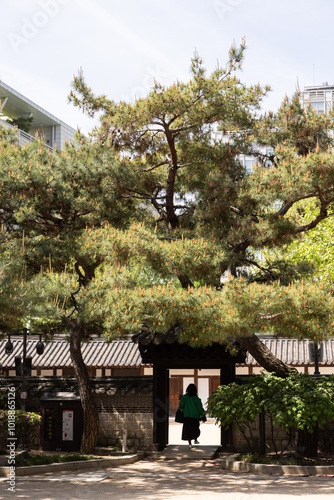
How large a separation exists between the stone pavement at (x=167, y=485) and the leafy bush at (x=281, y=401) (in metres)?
1.11

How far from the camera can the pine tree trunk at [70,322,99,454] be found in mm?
14469

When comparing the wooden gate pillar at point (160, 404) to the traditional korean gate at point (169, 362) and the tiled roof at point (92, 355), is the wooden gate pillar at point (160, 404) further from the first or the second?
the tiled roof at point (92, 355)

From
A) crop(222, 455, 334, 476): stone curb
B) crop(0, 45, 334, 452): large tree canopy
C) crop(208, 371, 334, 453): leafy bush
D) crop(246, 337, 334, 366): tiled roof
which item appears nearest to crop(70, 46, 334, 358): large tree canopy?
crop(0, 45, 334, 452): large tree canopy

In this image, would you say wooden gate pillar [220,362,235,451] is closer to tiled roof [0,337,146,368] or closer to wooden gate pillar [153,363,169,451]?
wooden gate pillar [153,363,169,451]

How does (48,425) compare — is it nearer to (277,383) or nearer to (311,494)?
(277,383)

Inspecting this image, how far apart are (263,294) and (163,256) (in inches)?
80.4

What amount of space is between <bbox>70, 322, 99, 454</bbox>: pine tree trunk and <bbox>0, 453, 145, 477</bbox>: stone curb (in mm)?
1007

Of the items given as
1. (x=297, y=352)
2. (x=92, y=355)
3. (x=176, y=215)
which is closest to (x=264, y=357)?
(x=176, y=215)

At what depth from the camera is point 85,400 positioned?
14727 mm

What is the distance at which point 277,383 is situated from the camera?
1281 cm

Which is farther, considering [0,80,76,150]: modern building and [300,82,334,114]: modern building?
[300,82,334,114]: modern building

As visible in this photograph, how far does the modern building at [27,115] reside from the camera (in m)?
35.9

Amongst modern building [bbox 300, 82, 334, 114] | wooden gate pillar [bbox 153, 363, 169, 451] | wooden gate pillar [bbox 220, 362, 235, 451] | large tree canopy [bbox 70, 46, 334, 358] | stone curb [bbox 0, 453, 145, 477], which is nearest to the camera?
large tree canopy [bbox 70, 46, 334, 358]

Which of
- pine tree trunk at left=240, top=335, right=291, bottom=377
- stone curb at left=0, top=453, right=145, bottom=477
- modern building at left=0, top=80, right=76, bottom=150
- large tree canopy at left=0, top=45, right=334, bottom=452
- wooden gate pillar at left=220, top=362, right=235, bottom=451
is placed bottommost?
stone curb at left=0, top=453, right=145, bottom=477
